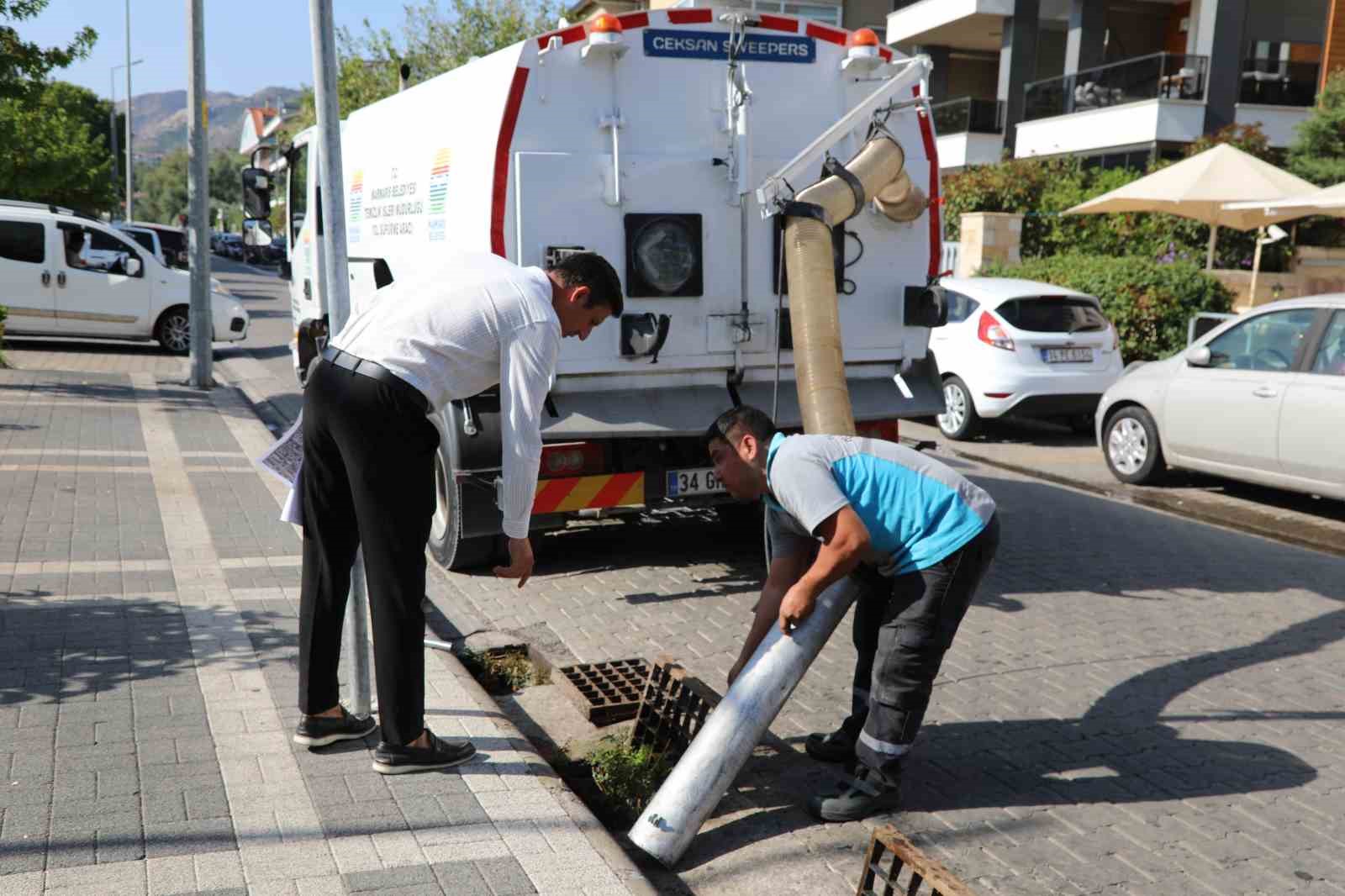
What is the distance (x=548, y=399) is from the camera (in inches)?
249

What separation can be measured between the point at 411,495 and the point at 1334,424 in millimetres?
7183

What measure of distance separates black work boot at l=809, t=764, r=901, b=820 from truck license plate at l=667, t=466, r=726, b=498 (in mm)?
2776

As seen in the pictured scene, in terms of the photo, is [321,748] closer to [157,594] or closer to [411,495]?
[411,495]

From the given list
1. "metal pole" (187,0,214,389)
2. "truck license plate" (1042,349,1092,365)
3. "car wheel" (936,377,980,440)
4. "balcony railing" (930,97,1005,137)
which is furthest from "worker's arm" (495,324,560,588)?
"balcony railing" (930,97,1005,137)

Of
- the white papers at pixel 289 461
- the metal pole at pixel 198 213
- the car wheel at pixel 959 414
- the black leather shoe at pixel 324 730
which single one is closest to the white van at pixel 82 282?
the metal pole at pixel 198 213

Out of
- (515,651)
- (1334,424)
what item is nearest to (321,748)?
(515,651)

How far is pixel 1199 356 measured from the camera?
969 centimetres

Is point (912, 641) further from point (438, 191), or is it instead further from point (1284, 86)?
point (1284, 86)

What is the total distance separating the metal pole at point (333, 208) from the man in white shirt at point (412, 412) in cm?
33

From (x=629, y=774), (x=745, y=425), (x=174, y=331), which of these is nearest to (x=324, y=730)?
(x=629, y=774)

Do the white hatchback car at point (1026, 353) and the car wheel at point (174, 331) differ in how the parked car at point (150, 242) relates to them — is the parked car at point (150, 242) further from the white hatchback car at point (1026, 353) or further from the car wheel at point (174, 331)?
the white hatchback car at point (1026, 353)

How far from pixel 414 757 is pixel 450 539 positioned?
9.58ft

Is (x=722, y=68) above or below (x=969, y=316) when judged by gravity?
above

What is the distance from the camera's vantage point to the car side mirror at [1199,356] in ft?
31.6
